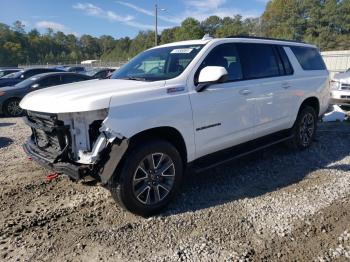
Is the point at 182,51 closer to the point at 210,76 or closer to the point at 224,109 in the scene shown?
the point at 210,76

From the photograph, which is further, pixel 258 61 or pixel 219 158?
pixel 258 61

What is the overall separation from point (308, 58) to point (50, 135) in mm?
4900

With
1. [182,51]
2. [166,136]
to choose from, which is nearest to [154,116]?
[166,136]

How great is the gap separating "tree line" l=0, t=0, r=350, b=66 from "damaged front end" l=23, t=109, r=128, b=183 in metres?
45.9

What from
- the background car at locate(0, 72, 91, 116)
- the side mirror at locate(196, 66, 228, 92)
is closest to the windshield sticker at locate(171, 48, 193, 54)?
the side mirror at locate(196, 66, 228, 92)

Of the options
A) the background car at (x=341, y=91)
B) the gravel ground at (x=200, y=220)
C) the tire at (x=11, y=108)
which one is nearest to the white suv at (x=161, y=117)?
the gravel ground at (x=200, y=220)

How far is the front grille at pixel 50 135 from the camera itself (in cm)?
345

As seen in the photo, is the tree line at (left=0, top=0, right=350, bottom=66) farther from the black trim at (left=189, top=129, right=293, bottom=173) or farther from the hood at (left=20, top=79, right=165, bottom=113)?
the hood at (left=20, top=79, right=165, bottom=113)

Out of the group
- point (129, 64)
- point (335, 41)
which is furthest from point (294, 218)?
point (335, 41)

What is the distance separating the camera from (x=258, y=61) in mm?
5035

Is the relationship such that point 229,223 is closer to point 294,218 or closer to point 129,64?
point 294,218

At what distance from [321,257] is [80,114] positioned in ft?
8.79

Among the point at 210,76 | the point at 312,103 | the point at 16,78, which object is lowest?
the point at 16,78

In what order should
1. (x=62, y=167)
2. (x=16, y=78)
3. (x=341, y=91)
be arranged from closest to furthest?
(x=62, y=167)
(x=341, y=91)
(x=16, y=78)
